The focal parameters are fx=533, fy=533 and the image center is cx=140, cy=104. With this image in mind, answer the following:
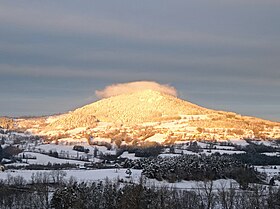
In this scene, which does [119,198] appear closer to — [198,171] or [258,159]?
[198,171]

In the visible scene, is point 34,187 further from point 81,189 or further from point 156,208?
point 156,208

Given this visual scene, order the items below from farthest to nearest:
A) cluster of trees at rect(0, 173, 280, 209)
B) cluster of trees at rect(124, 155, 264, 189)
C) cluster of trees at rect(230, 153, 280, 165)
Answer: cluster of trees at rect(230, 153, 280, 165)
cluster of trees at rect(124, 155, 264, 189)
cluster of trees at rect(0, 173, 280, 209)

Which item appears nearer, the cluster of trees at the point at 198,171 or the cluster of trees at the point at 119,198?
the cluster of trees at the point at 119,198

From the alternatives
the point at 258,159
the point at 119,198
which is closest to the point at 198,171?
the point at 119,198

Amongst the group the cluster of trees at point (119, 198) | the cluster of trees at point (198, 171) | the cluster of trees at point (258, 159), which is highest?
the cluster of trees at point (258, 159)

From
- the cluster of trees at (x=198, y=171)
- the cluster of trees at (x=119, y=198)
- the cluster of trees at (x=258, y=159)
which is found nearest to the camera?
the cluster of trees at (x=119, y=198)

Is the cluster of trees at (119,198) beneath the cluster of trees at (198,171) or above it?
beneath

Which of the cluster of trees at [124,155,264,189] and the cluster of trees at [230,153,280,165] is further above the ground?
the cluster of trees at [230,153,280,165]

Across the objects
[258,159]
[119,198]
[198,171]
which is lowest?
[119,198]

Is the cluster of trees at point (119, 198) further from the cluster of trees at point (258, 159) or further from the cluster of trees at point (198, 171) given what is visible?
the cluster of trees at point (258, 159)

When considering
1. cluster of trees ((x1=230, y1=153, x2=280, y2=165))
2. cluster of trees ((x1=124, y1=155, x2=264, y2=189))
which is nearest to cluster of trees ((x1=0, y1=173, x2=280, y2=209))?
cluster of trees ((x1=124, y1=155, x2=264, y2=189))

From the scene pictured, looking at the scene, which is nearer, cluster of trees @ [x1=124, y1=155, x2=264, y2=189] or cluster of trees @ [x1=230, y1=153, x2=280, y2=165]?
cluster of trees @ [x1=124, y1=155, x2=264, y2=189]

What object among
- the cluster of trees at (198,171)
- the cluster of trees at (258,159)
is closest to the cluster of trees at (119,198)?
the cluster of trees at (198,171)

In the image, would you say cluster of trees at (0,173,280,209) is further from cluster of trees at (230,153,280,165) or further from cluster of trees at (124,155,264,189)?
cluster of trees at (230,153,280,165)
